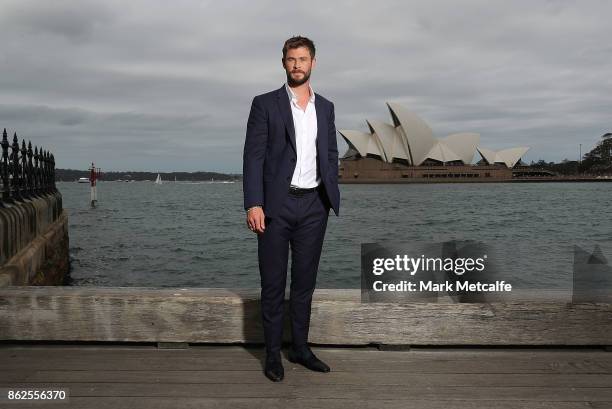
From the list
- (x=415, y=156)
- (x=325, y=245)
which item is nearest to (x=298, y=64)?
(x=325, y=245)

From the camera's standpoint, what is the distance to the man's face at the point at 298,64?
2463mm

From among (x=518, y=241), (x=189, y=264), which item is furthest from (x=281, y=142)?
(x=518, y=241)

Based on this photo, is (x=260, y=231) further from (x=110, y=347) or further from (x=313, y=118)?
(x=110, y=347)

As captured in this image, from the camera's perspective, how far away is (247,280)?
1223 centimetres

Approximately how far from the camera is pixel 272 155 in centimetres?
253

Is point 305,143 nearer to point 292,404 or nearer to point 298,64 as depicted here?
point 298,64

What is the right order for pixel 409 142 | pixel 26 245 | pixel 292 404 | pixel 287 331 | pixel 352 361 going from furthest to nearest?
pixel 409 142 < pixel 26 245 < pixel 287 331 < pixel 352 361 < pixel 292 404

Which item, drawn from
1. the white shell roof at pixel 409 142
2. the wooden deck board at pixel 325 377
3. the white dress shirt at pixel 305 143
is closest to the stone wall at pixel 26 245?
the wooden deck board at pixel 325 377

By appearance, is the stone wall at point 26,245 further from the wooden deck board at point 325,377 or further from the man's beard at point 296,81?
the man's beard at point 296,81

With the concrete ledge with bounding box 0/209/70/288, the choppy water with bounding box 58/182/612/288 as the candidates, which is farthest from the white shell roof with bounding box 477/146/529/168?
the concrete ledge with bounding box 0/209/70/288

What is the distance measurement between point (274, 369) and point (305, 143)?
3.65 feet

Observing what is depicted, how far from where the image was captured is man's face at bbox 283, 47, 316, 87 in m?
2.46

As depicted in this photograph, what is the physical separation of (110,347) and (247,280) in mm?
9330

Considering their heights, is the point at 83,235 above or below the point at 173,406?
below
